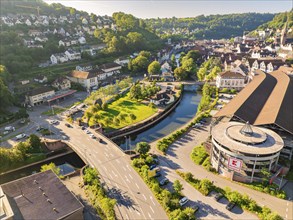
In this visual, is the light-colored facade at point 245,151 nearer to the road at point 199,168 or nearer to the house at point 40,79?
the road at point 199,168

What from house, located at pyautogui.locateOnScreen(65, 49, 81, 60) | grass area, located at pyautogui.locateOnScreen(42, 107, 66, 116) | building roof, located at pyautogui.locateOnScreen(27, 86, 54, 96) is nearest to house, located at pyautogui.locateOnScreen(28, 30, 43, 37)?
house, located at pyautogui.locateOnScreen(65, 49, 81, 60)

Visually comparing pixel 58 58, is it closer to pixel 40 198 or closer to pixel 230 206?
pixel 40 198

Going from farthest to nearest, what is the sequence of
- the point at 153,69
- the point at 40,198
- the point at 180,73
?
the point at 153,69 < the point at 180,73 < the point at 40,198

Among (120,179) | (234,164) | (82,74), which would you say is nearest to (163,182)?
(120,179)

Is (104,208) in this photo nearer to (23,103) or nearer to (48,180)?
(48,180)

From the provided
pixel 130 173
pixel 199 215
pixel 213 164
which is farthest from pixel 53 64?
pixel 199 215

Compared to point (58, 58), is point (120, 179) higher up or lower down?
lower down

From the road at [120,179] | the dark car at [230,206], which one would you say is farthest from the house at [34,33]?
the dark car at [230,206]
